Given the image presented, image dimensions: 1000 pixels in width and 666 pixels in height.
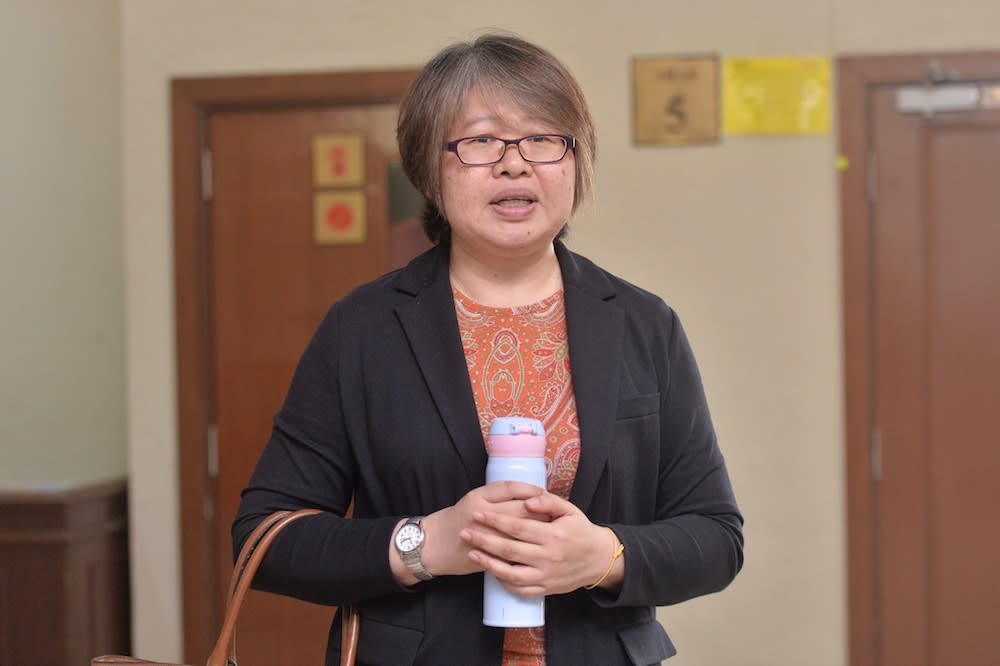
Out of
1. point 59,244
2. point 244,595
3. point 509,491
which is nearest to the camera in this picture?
point 509,491

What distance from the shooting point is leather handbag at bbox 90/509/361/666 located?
118 cm

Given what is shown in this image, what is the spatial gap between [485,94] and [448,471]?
1.37 ft

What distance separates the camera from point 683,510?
1.26 meters

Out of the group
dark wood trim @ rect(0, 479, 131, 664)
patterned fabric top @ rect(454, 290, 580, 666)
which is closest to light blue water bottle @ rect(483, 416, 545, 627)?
patterned fabric top @ rect(454, 290, 580, 666)

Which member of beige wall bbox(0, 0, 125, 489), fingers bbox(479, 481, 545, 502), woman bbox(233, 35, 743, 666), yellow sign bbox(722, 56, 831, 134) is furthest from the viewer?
beige wall bbox(0, 0, 125, 489)

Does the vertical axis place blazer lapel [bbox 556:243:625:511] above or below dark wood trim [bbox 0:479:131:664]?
above

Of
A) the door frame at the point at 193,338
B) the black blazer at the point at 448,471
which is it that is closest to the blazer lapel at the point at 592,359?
the black blazer at the point at 448,471

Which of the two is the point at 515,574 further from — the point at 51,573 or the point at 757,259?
the point at 51,573

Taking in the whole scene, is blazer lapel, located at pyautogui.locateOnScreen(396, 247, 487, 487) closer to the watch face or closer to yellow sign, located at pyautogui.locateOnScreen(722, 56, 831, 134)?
the watch face

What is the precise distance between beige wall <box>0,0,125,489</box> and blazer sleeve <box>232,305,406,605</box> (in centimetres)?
224

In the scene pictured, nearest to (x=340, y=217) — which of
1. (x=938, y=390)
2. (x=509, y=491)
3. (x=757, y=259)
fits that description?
(x=757, y=259)

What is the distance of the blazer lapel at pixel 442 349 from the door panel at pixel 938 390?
6.62 feet

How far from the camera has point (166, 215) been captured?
10.5 ft

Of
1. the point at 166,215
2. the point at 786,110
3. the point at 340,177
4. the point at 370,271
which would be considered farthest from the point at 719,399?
the point at 166,215
